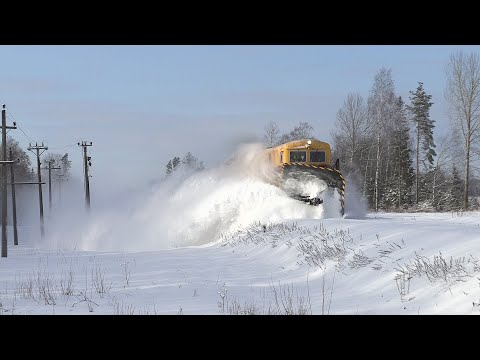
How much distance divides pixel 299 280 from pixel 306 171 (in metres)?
13.3

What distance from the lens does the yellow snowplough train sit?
24.2 metres

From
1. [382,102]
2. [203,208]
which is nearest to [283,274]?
[203,208]

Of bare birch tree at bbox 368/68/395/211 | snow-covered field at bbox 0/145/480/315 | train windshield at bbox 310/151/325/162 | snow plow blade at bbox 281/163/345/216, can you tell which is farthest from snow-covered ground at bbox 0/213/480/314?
bare birch tree at bbox 368/68/395/211

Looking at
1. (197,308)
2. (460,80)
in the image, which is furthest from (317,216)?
(460,80)

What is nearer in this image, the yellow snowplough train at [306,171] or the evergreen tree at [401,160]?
the yellow snowplough train at [306,171]

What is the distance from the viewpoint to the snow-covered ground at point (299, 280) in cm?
774

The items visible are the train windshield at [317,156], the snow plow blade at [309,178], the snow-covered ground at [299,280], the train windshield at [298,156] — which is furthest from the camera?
the train windshield at [317,156]

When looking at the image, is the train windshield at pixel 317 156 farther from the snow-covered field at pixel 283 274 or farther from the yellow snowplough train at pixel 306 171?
the snow-covered field at pixel 283 274

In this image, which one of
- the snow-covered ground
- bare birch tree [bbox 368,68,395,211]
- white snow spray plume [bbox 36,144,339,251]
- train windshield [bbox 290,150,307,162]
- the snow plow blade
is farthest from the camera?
bare birch tree [bbox 368,68,395,211]

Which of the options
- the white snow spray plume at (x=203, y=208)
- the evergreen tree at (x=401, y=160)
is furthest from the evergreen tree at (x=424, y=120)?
the white snow spray plume at (x=203, y=208)

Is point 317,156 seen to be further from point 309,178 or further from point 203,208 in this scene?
point 203,208

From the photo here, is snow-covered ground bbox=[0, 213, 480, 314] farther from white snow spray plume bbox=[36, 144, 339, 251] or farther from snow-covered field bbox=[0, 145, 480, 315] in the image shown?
white snow spray plume bbox=[36, 144, 339, 251]

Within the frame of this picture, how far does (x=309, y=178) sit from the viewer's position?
2452 cm
